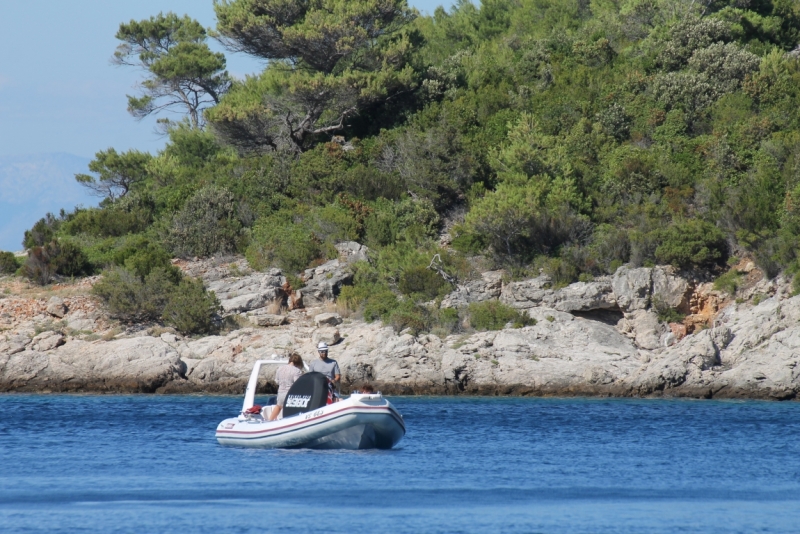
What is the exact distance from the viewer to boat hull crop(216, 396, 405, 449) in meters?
17.4

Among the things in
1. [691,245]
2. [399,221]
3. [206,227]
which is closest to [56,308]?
[206,227]

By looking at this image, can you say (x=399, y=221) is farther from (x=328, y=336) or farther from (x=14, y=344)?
(x=14, y=344)

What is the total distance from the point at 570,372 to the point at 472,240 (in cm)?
772

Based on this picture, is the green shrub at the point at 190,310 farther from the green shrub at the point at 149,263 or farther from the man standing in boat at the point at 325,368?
the man standing in boat at the point at 325,368

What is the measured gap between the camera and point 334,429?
695 inches

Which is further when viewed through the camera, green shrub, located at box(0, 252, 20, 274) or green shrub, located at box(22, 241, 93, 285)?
green shrub, located at box(0, 252, 20, 274)

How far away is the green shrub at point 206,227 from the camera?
38281 millimetres

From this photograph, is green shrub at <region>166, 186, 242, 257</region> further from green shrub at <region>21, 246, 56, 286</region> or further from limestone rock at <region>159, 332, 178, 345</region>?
limestone rock at <region>159, 332, 178, 345</region>

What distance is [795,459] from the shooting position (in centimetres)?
1822

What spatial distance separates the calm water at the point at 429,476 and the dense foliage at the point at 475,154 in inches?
415

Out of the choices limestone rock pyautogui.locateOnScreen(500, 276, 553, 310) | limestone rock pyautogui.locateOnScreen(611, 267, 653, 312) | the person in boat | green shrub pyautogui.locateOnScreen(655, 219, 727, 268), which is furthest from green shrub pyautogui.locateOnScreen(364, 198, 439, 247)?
the person in boat

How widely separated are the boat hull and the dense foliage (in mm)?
13593

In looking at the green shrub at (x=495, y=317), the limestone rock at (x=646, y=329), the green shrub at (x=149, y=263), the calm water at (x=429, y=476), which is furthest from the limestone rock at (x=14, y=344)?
the limestone rock at (x=646, y=329)

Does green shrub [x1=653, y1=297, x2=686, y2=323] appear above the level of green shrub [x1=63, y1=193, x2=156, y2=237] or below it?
below
